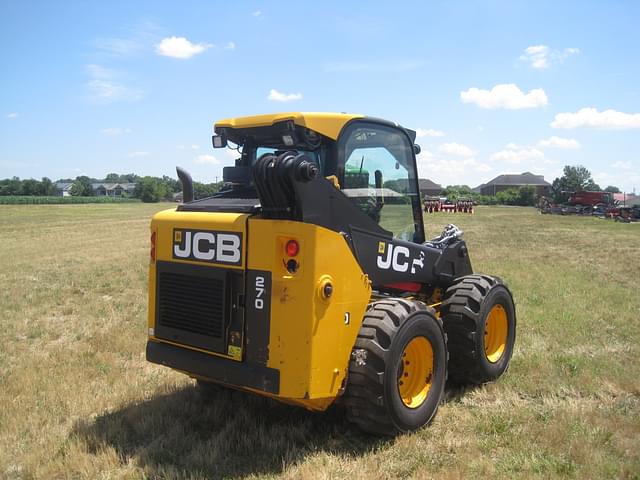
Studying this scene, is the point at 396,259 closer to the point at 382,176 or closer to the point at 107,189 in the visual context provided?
the point at 382,176

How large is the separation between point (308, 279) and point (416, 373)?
1.48 m

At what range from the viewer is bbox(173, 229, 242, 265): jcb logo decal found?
4.08m

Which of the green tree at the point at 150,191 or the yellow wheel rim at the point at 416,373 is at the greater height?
the green tree at the point at 150,191

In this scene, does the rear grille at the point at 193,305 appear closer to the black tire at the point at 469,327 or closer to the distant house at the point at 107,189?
the black tire at the point at 469,327

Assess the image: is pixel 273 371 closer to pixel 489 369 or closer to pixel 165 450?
pixel 165 450

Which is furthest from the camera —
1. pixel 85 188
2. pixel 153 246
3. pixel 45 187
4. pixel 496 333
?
pixel 85 188

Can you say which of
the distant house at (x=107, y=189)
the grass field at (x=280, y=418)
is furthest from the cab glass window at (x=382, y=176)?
the distant house at (x=107, y=189)

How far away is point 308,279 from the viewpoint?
12.4ft

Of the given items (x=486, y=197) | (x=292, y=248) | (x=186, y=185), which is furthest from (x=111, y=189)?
(x=292, y=248)

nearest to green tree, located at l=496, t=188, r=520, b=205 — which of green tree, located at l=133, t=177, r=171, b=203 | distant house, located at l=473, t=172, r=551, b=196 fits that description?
distant house, located at l=473, t=172, r=551, b=196

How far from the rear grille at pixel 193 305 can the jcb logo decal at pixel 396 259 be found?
1.30 m

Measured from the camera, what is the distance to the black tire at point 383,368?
4039mm

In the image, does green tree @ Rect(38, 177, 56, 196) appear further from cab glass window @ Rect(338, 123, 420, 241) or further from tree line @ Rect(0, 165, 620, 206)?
cab glass window @ Rect(338, 123, 420, 241)

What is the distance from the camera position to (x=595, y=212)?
49.3 meters
